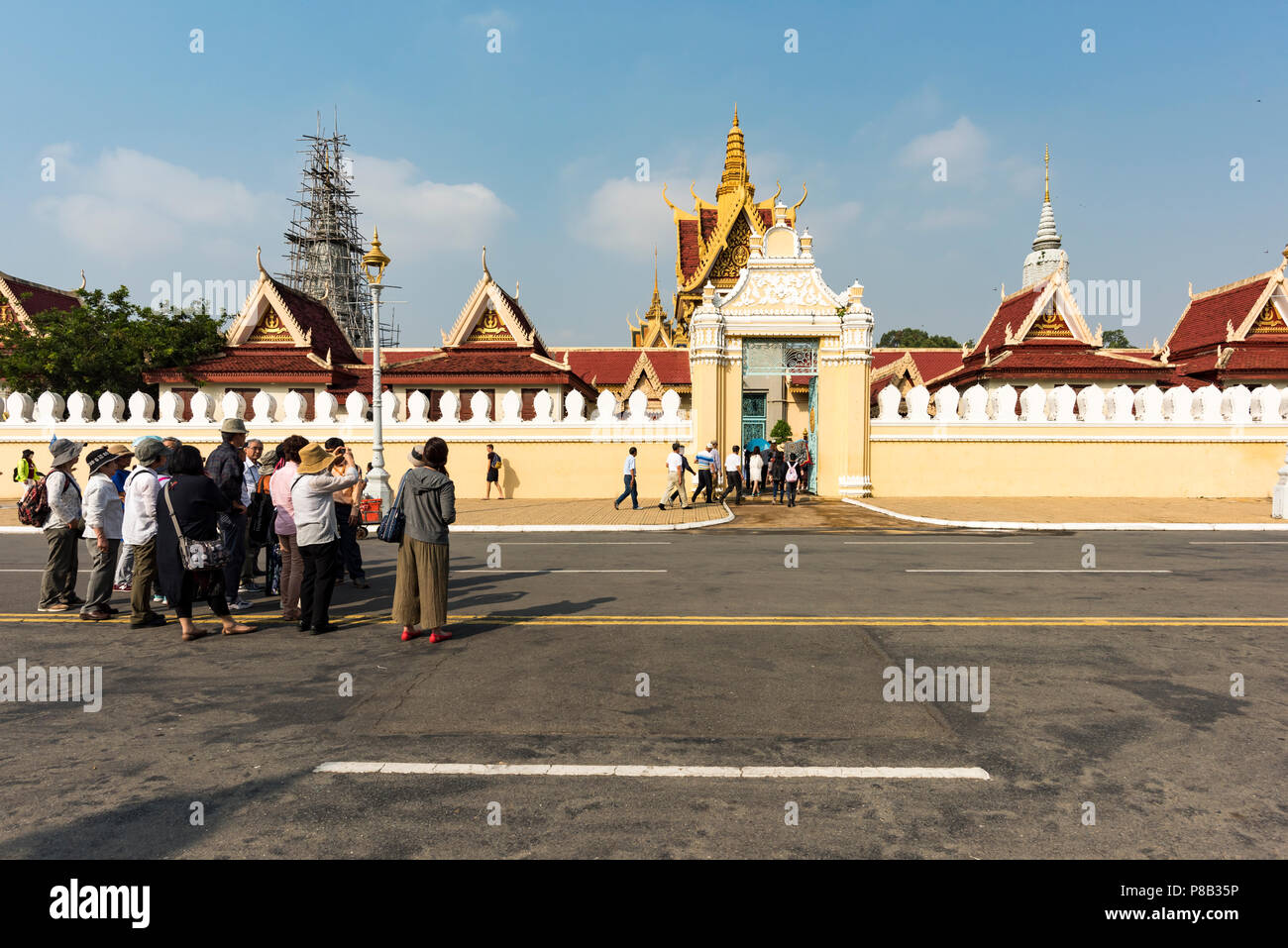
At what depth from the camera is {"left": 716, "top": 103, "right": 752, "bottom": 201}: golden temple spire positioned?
150 feet

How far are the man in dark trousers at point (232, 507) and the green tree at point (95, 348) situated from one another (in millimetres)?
21562

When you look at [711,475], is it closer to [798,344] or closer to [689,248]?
[798,344]

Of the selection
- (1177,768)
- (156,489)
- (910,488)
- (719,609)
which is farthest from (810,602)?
(910,488)

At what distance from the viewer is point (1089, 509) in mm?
17328

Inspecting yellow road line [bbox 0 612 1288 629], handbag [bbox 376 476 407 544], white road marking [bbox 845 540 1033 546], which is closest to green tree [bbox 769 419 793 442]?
white road marking [bbox 845 540 1033 546]

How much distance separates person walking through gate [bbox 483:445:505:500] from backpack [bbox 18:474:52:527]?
12.5 meters

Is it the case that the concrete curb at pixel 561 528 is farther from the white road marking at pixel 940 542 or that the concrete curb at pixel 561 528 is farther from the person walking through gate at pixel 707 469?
the white road marking at pixel 940 542

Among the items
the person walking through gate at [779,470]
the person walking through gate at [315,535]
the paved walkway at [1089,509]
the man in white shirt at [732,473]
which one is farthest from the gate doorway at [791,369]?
the person walking through gate at [315,535]

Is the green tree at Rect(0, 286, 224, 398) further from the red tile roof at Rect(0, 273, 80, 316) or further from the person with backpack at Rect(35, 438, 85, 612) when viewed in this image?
the person with backpack at Rect(35, 438, 85, 612)

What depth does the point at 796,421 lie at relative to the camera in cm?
3584

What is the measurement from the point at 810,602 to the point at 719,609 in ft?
3.47
